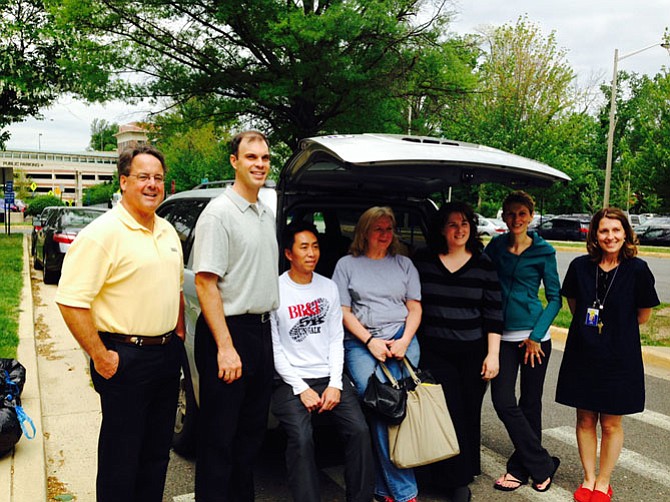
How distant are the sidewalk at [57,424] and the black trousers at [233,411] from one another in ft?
3.42

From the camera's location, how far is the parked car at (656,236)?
106 feet

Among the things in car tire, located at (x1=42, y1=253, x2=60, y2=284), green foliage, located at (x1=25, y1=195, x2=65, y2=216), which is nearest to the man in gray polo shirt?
car tire, located at (x1=42, y1=253, x2=60, y2=284)

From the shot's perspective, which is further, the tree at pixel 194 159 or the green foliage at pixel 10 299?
the tree at pixel 194 159

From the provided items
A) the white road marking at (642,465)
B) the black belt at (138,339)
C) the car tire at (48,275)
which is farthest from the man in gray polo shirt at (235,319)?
the car tire at (48,275)

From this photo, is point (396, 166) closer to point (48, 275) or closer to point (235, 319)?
point (235, 319)

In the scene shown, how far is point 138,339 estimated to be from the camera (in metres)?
2.86

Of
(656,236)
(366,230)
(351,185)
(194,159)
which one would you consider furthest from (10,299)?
(656,236)

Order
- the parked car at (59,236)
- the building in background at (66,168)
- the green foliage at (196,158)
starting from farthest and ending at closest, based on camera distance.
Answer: the building in background at (66,168) → the green foliage at (196,158) → the parked car at (59,236)

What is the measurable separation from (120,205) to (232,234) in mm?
539

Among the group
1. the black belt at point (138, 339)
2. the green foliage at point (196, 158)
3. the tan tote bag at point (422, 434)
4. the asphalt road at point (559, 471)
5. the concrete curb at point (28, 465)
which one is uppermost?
the green foliage at point (196, 158)

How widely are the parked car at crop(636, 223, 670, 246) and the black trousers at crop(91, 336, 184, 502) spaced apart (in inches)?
1320

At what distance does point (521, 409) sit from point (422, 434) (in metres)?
0.97

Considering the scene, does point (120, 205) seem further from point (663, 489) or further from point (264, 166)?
point (663, 489)

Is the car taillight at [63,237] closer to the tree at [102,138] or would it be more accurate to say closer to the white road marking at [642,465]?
the white road marking at [642,465]
